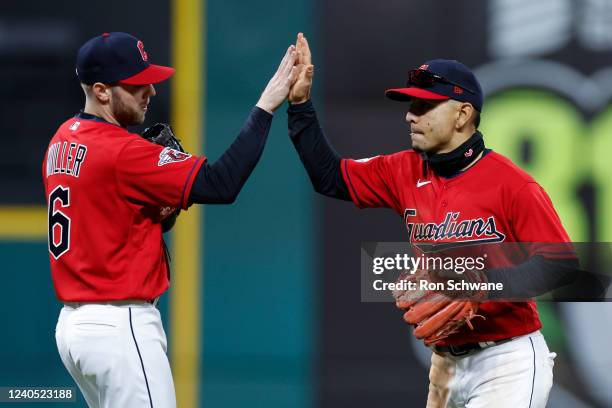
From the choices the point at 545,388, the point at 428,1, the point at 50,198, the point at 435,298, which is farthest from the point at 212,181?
the point at 428,1

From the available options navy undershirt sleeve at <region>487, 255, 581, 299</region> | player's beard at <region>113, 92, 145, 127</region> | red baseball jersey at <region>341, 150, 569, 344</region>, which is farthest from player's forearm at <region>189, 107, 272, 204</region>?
navy undershirt sleeve at <region>487, 255, 581, 299</region>

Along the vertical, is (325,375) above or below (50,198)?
below

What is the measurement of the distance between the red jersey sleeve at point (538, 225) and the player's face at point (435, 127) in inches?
12.3

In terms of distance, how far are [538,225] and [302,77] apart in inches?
37.0

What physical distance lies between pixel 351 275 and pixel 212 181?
2265 mm

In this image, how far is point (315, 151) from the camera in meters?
3.49

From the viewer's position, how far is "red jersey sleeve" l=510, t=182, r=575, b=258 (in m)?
3.10

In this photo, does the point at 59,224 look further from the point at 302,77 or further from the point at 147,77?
the point at 302,77

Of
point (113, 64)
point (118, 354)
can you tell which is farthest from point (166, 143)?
point (118, 354)

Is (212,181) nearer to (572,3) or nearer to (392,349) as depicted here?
(392,349)

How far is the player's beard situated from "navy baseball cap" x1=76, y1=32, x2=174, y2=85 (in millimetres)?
69

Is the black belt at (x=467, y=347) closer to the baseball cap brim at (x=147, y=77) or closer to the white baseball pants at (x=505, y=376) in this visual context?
the white baseball pants at (x=505, y=376)

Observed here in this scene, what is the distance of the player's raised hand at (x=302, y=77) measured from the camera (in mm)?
3426

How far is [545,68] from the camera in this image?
16.8 ft
